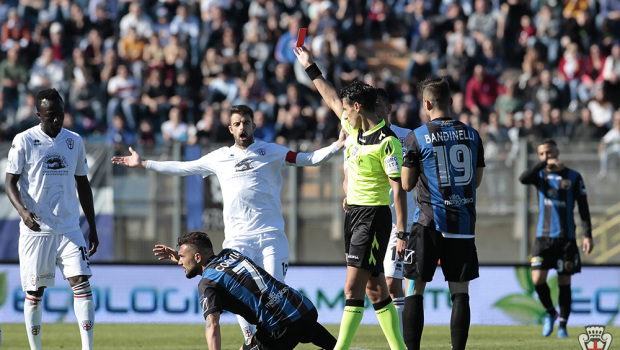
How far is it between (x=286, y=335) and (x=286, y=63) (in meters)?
12.0

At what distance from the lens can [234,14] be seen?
2058 centimetres

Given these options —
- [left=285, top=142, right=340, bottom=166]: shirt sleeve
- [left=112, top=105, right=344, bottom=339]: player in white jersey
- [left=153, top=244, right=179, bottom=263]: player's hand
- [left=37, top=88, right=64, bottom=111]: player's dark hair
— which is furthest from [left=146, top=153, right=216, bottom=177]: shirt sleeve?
[left=153, top=244, right=179, bottom=263]: player's hand

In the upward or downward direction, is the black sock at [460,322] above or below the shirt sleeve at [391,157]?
below

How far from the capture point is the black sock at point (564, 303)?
1127 centimetres

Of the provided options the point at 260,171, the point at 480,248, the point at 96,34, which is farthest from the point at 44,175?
the point at 96,34

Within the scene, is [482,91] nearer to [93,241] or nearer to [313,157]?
[313,157]

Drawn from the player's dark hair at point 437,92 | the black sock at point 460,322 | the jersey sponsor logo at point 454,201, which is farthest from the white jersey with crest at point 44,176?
the black sock at point 460,322

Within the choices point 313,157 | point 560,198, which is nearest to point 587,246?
point 560,198

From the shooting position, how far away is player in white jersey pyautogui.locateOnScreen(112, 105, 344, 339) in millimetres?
8383

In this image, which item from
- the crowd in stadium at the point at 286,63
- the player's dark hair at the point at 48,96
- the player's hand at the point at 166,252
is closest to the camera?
the player's hand at the point at 166,252

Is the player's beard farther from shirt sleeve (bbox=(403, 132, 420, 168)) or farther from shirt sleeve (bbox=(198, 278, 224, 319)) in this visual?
shirt sleeve (bbox=(403, 132, 420, 168))

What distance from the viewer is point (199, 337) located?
11422 mm

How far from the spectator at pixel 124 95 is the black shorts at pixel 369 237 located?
10567 millimetres

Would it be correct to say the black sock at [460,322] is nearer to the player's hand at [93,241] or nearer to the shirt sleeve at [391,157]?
the shirt sleeve at [391,157]
